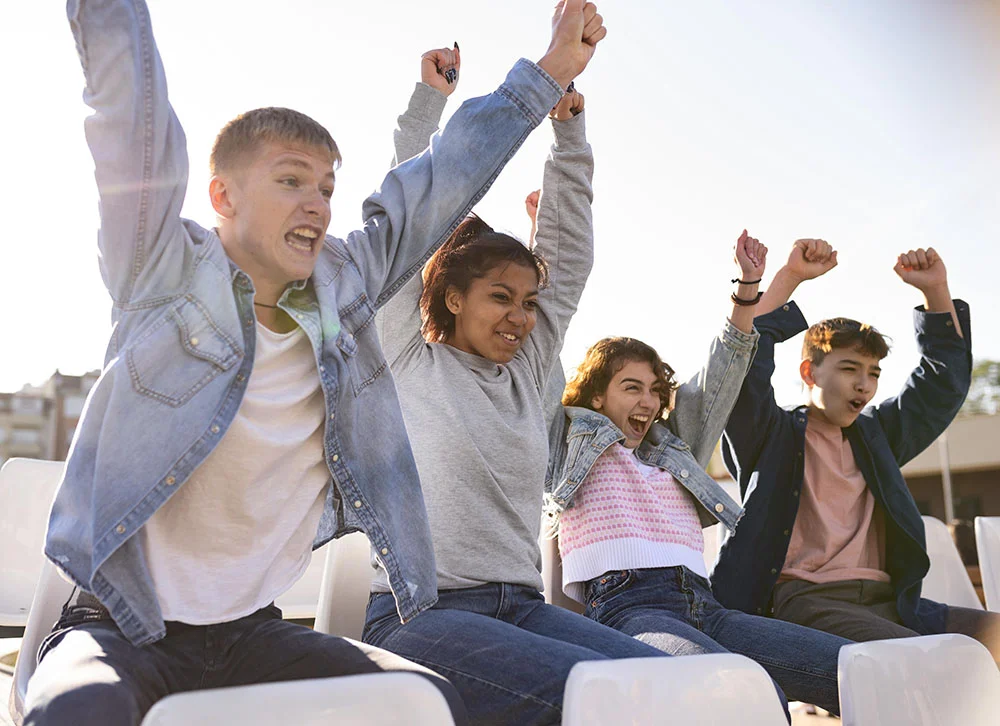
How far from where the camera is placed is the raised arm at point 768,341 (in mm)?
2848

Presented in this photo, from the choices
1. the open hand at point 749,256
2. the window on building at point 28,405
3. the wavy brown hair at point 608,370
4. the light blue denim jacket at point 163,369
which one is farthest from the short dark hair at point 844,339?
the window on building at point 28,405

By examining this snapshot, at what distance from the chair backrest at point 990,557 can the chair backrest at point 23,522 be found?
3.34 meters

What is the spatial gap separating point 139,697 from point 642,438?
1702 millimetres

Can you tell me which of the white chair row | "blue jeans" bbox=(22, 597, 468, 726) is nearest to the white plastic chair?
the white chair row

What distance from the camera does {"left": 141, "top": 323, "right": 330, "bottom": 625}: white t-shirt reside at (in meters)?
1.49

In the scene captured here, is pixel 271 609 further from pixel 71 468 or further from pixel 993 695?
pixel 993 695

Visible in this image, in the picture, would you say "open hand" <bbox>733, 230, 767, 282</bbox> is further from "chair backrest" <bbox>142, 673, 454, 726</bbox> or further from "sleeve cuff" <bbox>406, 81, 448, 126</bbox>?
"chair backrest" <bbox>142, 673, 454, 726</bbox>

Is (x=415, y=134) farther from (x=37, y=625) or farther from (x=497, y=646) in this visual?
(x=37, y=625)

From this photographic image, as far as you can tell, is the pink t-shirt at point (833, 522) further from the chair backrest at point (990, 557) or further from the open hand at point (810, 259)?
the chair backrest at point (990, 557)

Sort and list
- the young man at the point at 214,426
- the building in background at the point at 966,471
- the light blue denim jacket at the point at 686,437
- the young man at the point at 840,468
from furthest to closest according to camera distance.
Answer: the building in background at the point at 966,471
the young man at the point at 840,468
the light blue denim jacket at the point at 686,437
the young man at the point at 214,426

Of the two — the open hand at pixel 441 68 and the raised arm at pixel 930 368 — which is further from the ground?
the open hand at pixel 441 68

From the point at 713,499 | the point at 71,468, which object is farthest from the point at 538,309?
the point at 71,468

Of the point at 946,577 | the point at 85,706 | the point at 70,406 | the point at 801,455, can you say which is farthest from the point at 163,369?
the point at 70,406

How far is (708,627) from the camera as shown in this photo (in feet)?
7.91
